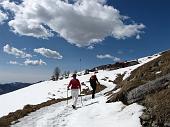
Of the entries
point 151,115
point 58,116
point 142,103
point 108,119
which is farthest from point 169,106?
point 58,116

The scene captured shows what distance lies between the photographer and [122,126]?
15227 millimetres

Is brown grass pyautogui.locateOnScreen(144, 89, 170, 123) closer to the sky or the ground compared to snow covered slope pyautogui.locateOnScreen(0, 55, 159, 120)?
closer to the ground

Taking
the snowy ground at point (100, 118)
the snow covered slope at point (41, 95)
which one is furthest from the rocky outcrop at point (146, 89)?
the snow covered slope at point (41, 95)

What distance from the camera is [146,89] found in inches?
713

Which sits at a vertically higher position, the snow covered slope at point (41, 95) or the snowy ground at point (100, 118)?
the snow covered slope at point (41, 95)

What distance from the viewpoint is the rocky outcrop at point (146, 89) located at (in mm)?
17906

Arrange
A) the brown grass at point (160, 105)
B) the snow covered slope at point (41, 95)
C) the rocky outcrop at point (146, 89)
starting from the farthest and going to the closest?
the snow covered slope at point (41, 95) < the rocky outcrop at point (146, 89) < the brown grass at point (160, 105)

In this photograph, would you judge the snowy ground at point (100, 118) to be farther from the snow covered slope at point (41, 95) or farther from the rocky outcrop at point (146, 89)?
the snow covered slope at point (41, 95)

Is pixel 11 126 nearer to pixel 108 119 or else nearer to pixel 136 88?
pixel 108 119

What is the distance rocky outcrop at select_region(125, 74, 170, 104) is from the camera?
17.9 m

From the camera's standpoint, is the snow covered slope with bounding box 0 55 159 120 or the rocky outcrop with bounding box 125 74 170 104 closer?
the rocky outcrop with bounding box 125 74 170 104

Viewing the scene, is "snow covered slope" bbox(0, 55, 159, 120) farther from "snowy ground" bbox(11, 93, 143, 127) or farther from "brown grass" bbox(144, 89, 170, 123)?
"brown grass" bbox(144, 89, 170, 123)

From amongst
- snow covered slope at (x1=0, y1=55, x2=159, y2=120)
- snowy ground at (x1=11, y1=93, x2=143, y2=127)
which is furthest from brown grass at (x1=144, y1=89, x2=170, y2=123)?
snow covered slope at (x1=0, y1=55, x2=159, y2=120)

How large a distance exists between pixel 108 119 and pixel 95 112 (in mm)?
2102
